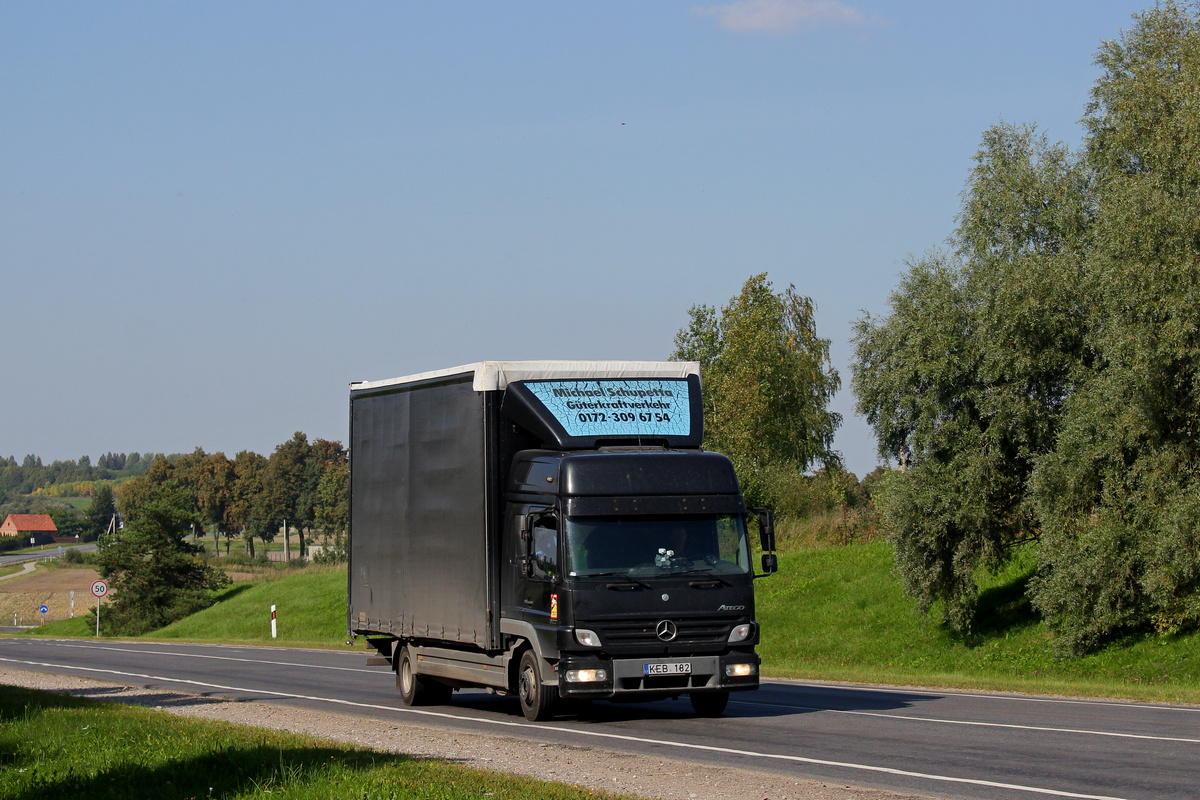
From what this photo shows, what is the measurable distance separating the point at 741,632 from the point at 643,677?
4.32ft

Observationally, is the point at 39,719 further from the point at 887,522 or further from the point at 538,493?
the point at 887,522

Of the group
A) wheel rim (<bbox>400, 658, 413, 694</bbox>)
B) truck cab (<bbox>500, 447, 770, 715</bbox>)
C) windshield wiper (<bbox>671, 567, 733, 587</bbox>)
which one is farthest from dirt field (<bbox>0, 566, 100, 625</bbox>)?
windshield wiper (<bbox>671, 567, 733, 587</bbox>)

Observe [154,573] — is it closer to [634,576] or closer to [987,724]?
[634,576]

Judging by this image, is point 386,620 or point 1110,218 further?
point 1110,218

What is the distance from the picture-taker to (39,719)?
15.8 metres

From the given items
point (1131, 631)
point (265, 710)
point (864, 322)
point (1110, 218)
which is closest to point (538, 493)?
point (265, 710)

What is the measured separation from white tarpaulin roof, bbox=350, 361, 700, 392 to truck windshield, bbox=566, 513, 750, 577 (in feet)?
7.00

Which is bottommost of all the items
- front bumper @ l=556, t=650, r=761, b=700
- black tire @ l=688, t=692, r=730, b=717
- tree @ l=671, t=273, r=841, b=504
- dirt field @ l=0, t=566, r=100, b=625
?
dirt field @ l=0, t=566, r=100, b=625

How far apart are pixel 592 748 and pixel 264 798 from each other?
→ 14.3 feet

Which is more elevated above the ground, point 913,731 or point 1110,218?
point 1110,218

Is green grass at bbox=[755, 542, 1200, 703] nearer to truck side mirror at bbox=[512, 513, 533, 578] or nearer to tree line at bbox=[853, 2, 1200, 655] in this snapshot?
tree line at bbox=[853, 2, 1200, 655]

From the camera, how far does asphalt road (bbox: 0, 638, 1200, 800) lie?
33.3ft

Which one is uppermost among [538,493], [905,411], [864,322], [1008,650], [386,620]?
[864,322]

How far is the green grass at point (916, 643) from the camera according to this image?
79.0 feet
